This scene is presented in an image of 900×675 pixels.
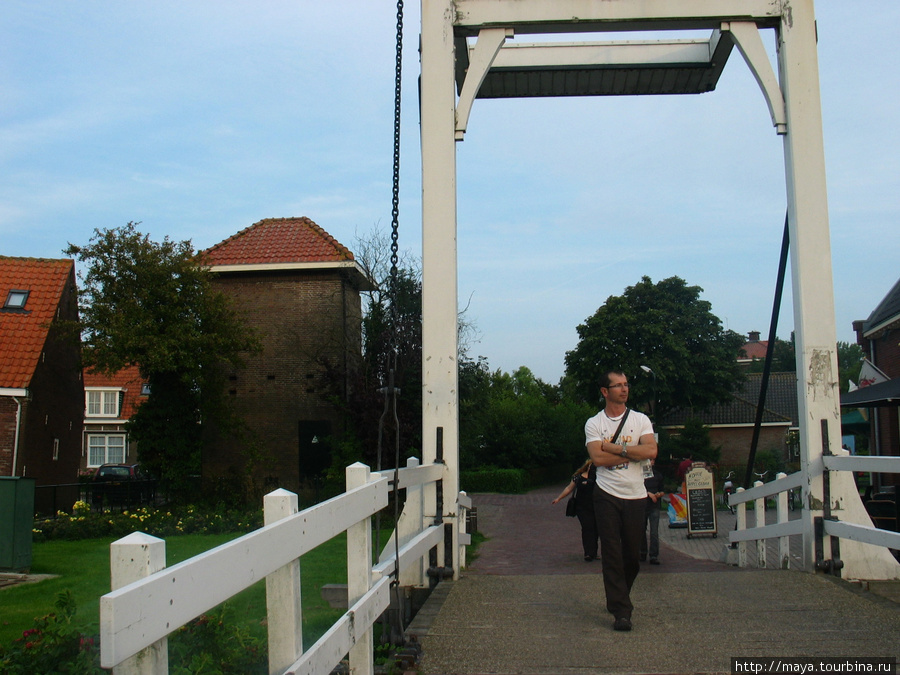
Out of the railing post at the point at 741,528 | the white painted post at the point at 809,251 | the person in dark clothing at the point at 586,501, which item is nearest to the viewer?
the white painted post at the point at 809,251

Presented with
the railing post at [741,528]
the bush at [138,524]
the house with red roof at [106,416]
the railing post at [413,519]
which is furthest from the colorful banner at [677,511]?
the house with red roof at [106,416]

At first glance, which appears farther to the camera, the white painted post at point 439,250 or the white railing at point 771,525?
the white railing at point 771,525

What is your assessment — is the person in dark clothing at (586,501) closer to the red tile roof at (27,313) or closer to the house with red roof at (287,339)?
the house with red roof at (287,339)

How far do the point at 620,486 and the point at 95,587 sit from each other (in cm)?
797

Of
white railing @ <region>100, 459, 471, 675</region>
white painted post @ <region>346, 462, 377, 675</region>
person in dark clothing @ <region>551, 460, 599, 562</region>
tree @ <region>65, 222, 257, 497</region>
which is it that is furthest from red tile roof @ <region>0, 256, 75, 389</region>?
white painted post @ <region>346, 462, 377, 675</region>

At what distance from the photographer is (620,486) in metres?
5.10

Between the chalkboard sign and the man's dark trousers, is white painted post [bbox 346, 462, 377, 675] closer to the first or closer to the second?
the man's dark trousers

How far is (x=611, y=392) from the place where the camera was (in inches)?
209

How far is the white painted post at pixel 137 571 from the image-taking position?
180 centimetres

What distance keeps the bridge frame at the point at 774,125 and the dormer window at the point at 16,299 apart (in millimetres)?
23184

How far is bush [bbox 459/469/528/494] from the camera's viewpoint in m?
37.5

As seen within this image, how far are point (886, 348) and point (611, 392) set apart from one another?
20662mm

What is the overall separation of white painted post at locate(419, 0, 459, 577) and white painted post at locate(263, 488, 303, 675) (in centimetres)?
372

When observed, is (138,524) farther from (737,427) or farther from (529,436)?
(737,427)
